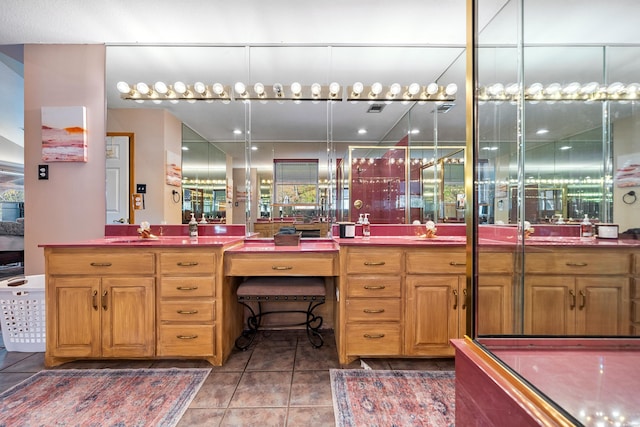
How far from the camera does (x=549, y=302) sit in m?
1.57

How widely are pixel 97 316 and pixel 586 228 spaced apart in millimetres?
3441

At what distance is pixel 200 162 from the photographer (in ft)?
8.52

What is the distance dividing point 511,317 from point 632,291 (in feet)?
2.80

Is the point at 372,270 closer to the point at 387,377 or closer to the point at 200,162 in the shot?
the point at 387,377

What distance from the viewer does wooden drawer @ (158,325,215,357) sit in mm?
1863

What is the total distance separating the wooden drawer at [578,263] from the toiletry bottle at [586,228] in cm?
28

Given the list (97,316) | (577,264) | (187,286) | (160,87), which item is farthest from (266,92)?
(577,264)

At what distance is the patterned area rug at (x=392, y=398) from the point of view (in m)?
1.42

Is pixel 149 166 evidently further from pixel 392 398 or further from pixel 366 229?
pixel 392 398

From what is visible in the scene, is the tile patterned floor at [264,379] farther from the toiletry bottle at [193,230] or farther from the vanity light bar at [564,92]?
the vanity light bar at [564,92]

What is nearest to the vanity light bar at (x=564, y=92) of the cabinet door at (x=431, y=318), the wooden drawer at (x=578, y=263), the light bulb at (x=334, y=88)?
the wooden drawer at (x=578, y=263)

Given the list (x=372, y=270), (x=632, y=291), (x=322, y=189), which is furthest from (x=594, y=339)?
(x=322, y=189)

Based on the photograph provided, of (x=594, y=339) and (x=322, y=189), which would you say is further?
(x=322, y=189)

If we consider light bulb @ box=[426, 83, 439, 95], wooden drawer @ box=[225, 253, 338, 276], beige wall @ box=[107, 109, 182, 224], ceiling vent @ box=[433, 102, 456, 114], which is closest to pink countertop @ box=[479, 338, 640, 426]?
wooden drawer @ box=[225, 253, 338, 276]
